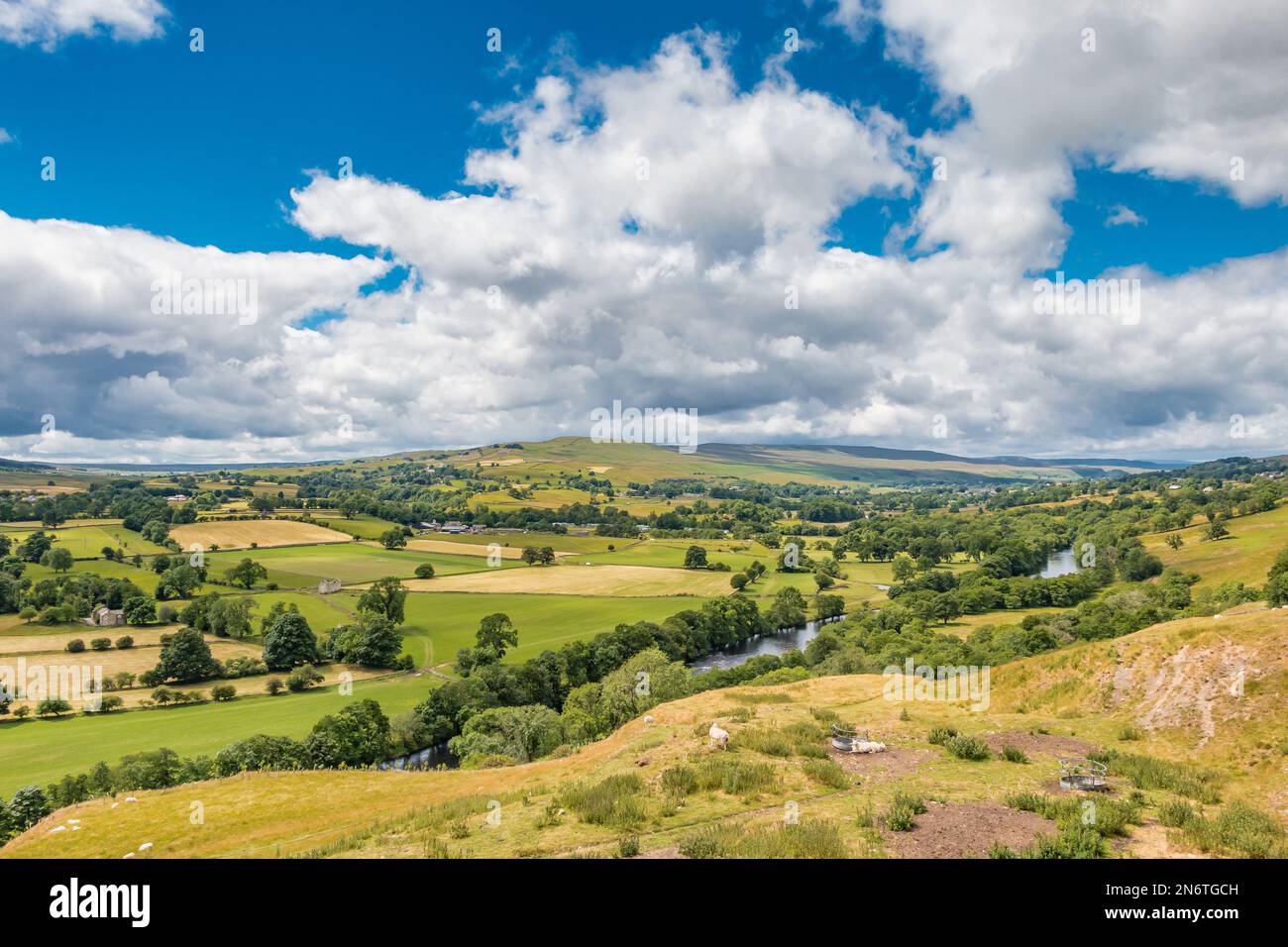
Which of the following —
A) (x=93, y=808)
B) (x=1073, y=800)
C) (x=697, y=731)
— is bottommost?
(x=93, y=808)

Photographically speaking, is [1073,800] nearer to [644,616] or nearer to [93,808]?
[93,808]

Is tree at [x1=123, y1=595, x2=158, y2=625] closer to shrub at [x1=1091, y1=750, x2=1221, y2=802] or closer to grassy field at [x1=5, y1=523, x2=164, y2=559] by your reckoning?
grassy field at [x1=5, y1=523, x2=164, y2=559]

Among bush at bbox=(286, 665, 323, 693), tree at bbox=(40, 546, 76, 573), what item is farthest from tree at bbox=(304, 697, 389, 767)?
tree at bbox=(40, 546, 76, 573)

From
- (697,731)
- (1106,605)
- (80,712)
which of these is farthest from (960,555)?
(80,712)

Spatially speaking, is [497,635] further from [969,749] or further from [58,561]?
[58,561]

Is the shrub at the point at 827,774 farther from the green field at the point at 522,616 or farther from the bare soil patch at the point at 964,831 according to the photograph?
the green field at the point at 522,616
